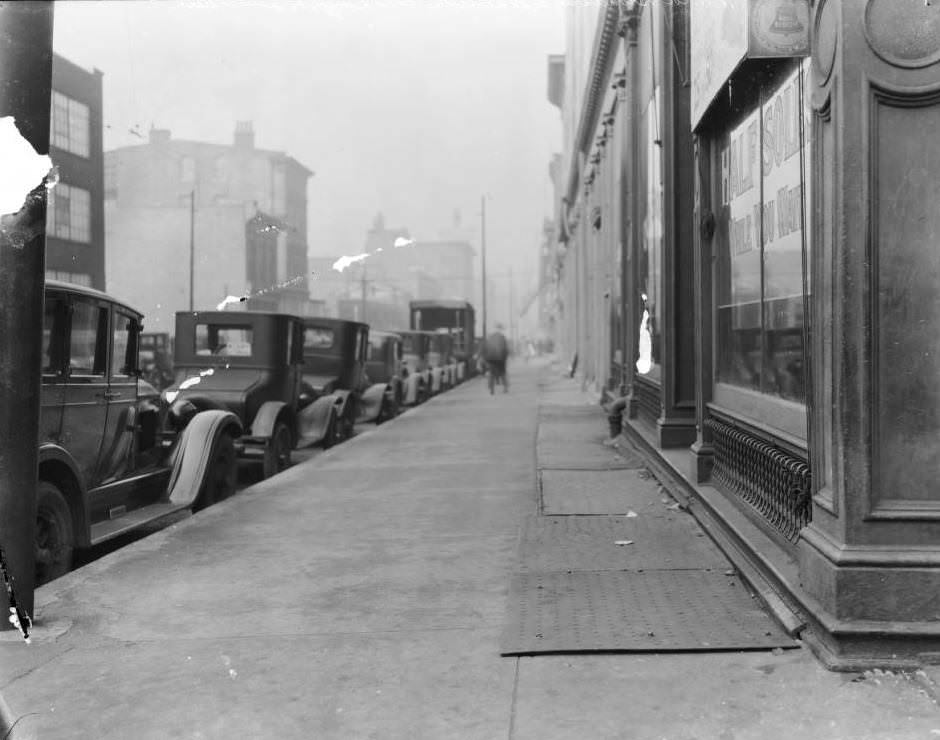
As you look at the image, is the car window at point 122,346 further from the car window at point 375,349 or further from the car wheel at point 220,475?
the car window at point 375,349

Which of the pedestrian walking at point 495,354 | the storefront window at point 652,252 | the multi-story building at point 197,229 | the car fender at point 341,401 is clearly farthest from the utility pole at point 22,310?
the multi-story building at point 197,229

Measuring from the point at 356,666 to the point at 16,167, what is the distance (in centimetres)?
268

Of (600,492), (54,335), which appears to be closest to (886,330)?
(600,492)

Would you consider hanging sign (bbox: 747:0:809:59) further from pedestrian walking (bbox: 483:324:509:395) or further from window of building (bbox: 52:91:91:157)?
window of building (bbox: 52:91:91:157)

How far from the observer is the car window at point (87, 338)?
657cm

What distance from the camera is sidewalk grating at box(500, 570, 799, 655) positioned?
13.9 ft

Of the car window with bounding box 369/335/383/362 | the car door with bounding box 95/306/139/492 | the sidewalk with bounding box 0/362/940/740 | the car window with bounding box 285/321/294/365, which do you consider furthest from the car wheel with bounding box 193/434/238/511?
the car window with bounding box 369/335/383/362

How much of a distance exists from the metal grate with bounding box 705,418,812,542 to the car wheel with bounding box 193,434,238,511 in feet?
14.0

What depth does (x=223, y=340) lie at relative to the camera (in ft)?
38.9

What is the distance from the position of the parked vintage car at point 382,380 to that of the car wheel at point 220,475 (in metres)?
8.18

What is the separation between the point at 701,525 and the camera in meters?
6.68

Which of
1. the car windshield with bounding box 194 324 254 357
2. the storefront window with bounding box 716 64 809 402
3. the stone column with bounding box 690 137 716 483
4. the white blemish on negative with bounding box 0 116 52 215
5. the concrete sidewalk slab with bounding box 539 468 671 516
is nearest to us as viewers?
the white blemish on negative with bounding box 0 116 52 215

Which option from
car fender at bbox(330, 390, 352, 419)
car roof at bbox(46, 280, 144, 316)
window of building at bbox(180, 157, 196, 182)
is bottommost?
car fender at bbox(330, 390, 352, 419)

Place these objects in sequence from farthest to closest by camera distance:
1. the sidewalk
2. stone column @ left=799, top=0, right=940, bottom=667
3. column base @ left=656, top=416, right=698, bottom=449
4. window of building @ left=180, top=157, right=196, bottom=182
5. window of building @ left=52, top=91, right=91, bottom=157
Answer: window of building @ left=180, top=157, right=196, bottom=182 → window of building @ left=52, top=91, right=91, bottom=157 → column base @ left=656, top=416, right=698, bottom=449 → stone column @ left=799, top=0, right=940, bottom=667 → the sidewalk
